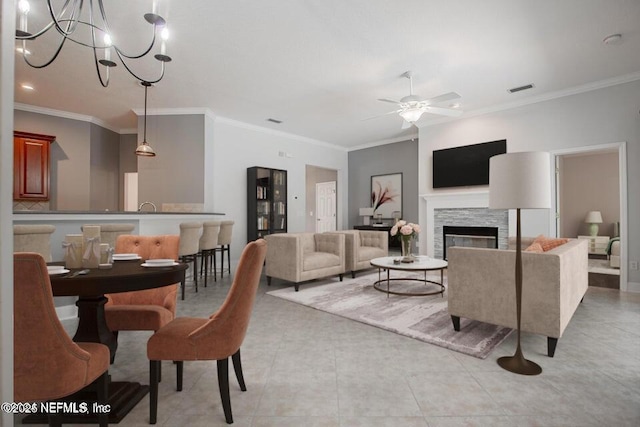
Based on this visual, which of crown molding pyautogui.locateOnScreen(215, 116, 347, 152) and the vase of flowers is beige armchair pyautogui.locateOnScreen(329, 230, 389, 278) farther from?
crown molding pyautogui.locateOnScreen(215, 116, 347, 152)

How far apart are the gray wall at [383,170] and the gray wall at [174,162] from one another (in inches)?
175

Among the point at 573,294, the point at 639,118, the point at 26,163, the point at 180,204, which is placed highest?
the point at 639,118

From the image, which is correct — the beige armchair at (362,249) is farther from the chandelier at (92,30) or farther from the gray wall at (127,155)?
the gray wall at (127,155)

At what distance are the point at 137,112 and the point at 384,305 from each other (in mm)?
5491

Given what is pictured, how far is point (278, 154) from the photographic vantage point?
288 inches

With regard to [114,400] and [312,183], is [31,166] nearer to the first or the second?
[114,400]

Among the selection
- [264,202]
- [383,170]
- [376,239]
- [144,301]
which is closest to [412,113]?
[376,239]

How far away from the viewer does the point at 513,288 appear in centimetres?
243

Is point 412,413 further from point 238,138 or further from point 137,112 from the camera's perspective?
point 137,112

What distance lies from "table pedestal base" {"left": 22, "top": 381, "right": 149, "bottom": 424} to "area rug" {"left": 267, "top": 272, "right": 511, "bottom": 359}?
1.97m

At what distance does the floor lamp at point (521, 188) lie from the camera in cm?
212

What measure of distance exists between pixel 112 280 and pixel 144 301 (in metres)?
0.92

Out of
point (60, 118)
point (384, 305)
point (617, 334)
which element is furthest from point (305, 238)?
point (60, 118)

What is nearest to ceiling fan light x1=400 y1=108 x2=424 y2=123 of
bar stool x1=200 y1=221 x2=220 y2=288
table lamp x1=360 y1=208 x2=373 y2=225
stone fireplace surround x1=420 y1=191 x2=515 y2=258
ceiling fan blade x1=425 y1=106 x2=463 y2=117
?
ceiling fan blade x1=425 y1=106 x2=463 y2=117
